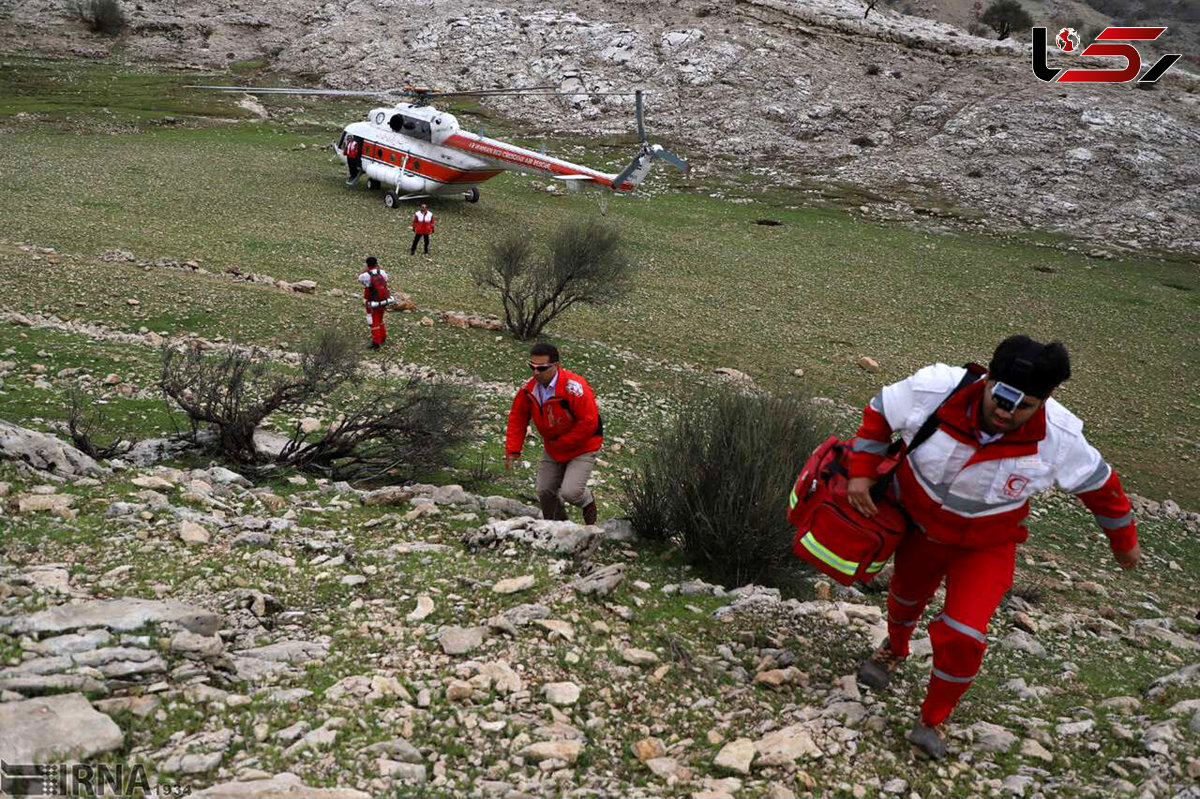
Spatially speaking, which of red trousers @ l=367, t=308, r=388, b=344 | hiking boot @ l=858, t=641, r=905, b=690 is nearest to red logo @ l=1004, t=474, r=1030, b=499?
hiking boot @ l=858, t=641, r=905, b=690

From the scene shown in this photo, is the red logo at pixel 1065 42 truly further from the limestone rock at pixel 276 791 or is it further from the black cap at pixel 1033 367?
the limestone rock at pixel 276 791

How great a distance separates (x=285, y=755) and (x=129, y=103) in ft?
150

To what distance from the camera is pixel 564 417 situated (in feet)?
23.0

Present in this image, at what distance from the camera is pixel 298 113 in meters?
43.2

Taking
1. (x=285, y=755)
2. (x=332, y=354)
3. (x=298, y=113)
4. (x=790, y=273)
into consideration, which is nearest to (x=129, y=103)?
(x=298, y=113)

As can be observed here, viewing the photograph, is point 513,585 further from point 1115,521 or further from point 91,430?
point 91,430

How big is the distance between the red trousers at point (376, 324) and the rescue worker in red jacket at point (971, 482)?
35.2 ft

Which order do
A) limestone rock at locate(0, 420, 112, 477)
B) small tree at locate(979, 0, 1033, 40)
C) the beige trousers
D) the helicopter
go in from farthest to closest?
1. small tree at locate(979, 0, 1033, 40)
2. the helicopter
3. the beige trousers
4. limestone rock at locate(0, 420, 112, 477)

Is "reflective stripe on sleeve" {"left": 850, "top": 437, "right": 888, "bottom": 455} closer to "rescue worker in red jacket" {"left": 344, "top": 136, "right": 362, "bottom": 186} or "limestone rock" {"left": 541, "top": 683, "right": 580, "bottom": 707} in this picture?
"limestone rock" {"left": 541, "top": 683, "right": 580, "bottom": 707}

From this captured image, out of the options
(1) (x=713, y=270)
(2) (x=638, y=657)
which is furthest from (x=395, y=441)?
(1) (x=713, y=270)

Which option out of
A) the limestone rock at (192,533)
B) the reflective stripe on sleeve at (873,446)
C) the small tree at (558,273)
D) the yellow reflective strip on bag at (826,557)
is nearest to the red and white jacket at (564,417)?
the limestone rock at (192,533)

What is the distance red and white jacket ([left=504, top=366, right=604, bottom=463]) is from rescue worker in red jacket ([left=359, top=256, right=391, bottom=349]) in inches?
275

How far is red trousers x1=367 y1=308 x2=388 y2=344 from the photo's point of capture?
1368cm

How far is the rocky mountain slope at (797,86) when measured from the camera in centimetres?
3559
